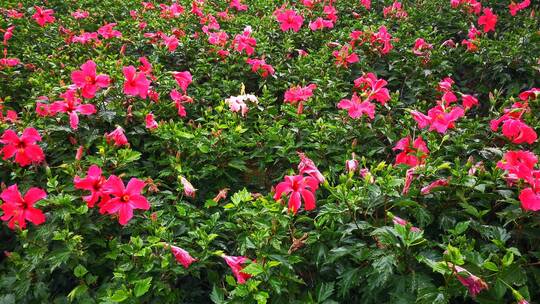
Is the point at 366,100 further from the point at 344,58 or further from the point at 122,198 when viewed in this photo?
the point at 122,198

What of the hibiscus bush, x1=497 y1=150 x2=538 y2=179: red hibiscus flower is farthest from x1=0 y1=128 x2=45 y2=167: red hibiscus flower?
x1=497 y1=150 x2=538 y2=179: red hibiscus flower

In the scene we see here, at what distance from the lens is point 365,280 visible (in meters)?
1.81

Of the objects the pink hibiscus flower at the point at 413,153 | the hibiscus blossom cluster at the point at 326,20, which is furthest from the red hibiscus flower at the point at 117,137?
the hibiscus blossom cluster at the point at 326,20

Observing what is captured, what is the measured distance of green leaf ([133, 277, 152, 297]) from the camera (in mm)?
1652

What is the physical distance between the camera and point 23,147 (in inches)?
85.9

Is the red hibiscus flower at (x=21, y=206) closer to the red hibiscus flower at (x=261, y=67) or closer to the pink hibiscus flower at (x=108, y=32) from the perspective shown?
the red hibiscus flower at (x=261, y=67)

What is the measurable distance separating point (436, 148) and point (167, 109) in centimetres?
166

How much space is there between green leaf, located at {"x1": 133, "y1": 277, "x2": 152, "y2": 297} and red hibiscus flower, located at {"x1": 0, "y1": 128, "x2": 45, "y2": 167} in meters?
0.96

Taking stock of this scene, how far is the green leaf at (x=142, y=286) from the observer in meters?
1.65

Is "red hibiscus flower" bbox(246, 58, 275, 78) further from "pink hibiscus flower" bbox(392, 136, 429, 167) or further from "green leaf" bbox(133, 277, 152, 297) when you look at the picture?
"green leaf" bbox(133, 277, 152, 297)

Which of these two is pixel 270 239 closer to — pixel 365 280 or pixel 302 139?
pixel 365 280

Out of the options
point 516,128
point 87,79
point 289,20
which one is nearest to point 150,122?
point 87,79

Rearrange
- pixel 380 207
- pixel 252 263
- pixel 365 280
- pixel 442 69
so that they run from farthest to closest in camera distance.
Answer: pixel 442 69, pixel 380 207, pixel 365 280, pixel 252 263

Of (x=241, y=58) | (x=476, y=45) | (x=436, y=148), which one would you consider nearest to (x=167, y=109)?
(x=241, y=58)
